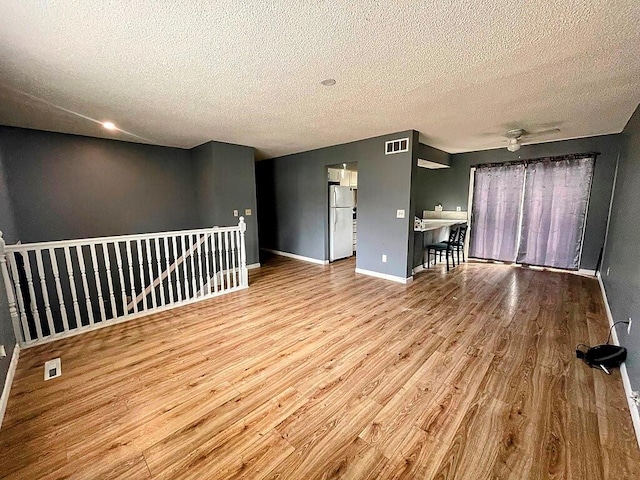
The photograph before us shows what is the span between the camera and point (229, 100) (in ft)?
9.43

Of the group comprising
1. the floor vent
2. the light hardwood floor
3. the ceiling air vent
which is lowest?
the light hardwood floor

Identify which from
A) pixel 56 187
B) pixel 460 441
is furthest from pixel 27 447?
pixel 56 187

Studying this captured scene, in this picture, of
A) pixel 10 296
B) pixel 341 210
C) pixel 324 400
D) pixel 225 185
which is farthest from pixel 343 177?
pixel 10 296

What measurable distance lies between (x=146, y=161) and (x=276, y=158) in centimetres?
274

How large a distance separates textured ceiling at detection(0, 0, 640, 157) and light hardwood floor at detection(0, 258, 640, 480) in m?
2.42

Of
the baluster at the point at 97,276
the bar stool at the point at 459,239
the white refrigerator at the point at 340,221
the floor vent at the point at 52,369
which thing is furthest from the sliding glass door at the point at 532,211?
the floor vent at the point at 52,369

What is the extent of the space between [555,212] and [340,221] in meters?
4.08

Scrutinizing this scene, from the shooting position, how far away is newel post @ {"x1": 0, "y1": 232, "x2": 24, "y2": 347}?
2.23 meters

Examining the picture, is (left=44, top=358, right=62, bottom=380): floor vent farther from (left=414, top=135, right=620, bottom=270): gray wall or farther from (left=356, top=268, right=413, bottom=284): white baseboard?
(left=414, top=135, right=620, bottom=270): gray wall

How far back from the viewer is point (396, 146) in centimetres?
422

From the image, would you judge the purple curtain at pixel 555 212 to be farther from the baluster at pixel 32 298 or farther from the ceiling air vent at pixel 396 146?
the baluster at pixel 32 298

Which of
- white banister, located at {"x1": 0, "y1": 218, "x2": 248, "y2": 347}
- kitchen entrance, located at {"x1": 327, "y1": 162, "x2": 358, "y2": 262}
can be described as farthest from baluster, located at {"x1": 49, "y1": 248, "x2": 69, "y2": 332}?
kitchen entrance, located at {"x1": 327, "y1": 162, "x2": 358, "y2": 262}

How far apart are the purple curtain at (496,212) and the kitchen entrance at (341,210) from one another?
2720 millimetres

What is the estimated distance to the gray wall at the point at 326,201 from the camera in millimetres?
4363
